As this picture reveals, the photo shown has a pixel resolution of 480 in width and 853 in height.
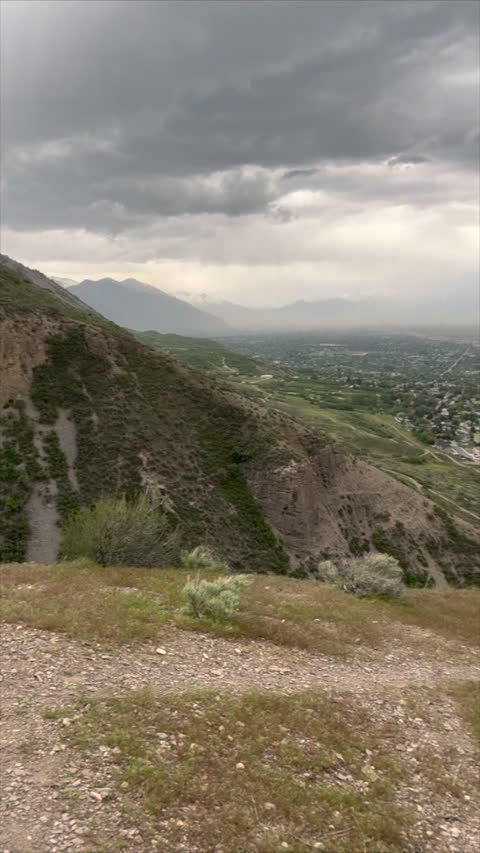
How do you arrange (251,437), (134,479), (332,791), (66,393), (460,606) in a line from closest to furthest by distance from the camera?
(332,791)
(460,606)
(134,479)
(66,393)
(251,437)

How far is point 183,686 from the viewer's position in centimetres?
1045

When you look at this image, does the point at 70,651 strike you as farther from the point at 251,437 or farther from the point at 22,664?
the point at 251,437

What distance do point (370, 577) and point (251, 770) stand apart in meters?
16.9

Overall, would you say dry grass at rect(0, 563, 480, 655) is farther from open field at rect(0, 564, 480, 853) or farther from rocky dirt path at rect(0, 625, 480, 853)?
rocky dirt path at rect(0, 625, 480, 853)

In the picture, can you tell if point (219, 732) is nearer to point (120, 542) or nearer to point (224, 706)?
point (224, 706)

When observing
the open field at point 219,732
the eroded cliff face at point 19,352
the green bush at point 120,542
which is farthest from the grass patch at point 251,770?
the eroded cliff face at point 19,352

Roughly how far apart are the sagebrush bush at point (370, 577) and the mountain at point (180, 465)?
19.5 metres

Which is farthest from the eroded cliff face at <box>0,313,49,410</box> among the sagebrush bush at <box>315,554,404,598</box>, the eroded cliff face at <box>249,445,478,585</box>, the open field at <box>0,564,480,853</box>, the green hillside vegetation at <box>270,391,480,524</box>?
the green hillside vegetation at <box>270,391,480,524</box>

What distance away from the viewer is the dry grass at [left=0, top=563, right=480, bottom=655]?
1287 centimetres

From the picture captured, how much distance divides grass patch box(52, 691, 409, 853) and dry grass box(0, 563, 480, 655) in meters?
3.62

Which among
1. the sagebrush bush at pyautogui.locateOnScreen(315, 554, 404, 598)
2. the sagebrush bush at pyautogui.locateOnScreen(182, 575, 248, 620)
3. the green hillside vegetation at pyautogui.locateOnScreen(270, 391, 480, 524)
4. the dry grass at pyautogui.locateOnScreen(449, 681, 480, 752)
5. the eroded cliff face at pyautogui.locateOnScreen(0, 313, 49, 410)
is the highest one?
the eroded cliff face at pyautogui.locateOnScreen(0, 313, 49, 410)

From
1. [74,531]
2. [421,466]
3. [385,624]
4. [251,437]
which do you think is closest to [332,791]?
[385,624]

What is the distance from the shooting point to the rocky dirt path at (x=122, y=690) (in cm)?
639

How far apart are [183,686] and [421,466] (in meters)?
113
